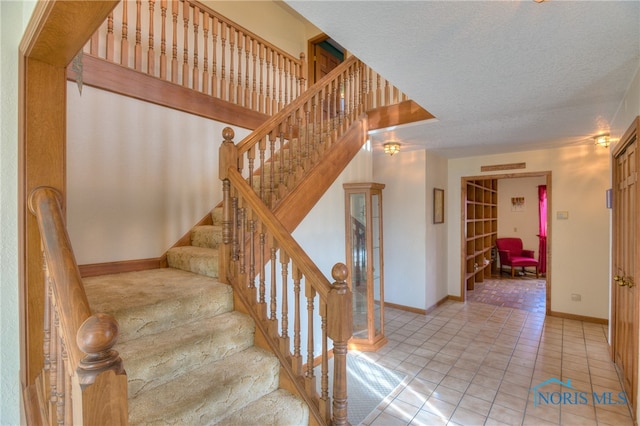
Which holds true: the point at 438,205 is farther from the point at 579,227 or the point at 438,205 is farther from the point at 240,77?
the point at 240,77

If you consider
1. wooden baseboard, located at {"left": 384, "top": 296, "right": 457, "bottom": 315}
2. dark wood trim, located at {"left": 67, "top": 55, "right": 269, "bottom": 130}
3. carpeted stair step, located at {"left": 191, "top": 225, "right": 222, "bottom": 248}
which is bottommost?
wooden baseboard, located at {"left": 384, "top": 296, "right": 457, "bottom": 315}

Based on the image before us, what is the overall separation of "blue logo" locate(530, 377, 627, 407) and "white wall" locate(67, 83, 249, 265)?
3.45 meters

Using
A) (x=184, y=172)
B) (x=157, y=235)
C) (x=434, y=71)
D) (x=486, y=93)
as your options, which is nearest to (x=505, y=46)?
(x=434, y=71)

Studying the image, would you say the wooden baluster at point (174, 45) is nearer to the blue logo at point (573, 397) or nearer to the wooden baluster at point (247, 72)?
the wooden baluster at point (247, 72)

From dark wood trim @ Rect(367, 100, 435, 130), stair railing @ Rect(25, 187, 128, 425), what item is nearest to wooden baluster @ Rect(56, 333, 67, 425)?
stair railing @ Rect(25, 187, 128, 425)

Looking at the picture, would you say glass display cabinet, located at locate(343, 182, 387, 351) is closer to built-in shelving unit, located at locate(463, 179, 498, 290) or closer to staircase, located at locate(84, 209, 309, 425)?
staircase, located at locate(84, 209, 309, 425)

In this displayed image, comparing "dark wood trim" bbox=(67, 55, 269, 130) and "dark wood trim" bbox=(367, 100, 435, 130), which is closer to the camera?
"dark wood trim" bbox=(67, 55, 269, 130)

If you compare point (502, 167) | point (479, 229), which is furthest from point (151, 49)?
point (479, 229)

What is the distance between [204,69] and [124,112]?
3.17 feet

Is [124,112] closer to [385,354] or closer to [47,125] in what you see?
[47,125]

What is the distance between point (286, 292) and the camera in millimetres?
1921

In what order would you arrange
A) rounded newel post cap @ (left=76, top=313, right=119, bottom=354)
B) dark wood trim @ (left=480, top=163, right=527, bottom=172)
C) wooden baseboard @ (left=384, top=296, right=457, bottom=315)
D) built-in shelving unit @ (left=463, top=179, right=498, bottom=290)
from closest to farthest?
1. rounded newel post cap @ (left=76, top=313, right=119, bottom=354)
2. wooden baseboard @ (left=384, top=296, right=457, bottom=315)
3. dark wood trim @ (left=480, top=163, right=527, bottom=172)
4. built-in shelving unit @ (left=463, top=179, right=498, bottom=290)

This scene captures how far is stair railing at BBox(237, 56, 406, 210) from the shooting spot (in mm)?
2470

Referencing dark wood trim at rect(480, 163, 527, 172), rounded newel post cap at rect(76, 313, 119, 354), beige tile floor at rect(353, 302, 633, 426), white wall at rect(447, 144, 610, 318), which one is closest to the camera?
rounded newel post cap at rect(76, 313, 119, 354)
